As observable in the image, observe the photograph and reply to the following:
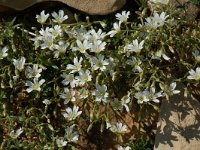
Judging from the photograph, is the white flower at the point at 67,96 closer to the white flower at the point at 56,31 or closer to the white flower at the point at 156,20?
the white flower at the point at 56,31

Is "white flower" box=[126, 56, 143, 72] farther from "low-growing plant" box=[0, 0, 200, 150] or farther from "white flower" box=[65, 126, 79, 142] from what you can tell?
"white flower" box=[65, 126, 79, 142]

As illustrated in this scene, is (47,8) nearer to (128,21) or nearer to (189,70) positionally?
(128,21)

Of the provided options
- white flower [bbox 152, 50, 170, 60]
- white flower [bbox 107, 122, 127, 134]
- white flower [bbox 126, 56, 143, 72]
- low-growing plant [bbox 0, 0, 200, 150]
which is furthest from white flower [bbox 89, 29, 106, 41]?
white flower [bbox 107, 122, 127, 134]

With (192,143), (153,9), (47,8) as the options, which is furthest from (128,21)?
(192,143)

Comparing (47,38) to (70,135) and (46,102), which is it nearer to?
(46,102)

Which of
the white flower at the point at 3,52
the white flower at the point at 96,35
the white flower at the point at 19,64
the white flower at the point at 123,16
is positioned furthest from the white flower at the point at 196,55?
the white flower at the point at 3,52

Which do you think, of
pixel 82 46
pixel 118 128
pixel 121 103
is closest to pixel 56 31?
pixel 82 46
